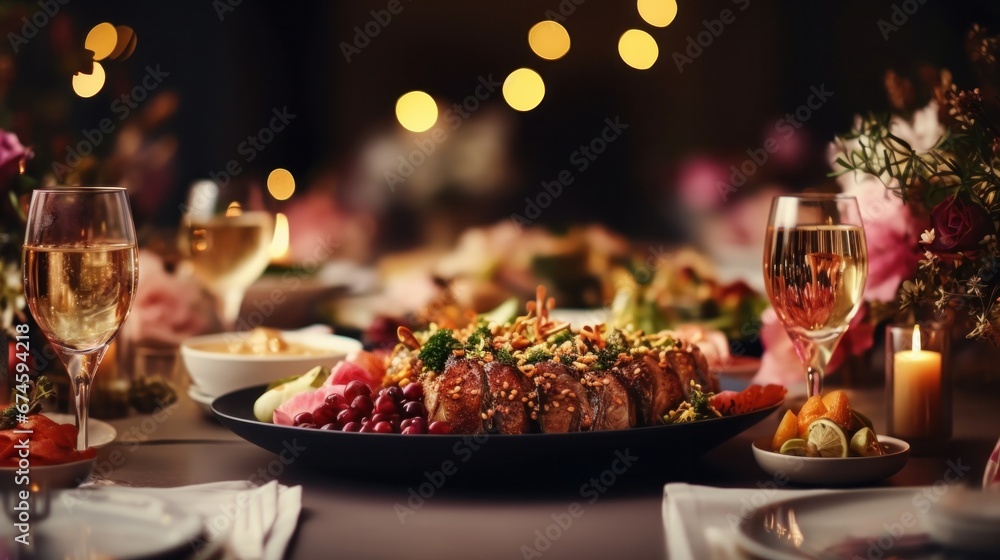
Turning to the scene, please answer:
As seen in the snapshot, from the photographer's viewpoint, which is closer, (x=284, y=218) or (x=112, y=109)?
(x=284, y=218)

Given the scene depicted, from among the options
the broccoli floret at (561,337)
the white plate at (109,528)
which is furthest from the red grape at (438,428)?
the white plate at (109,528)

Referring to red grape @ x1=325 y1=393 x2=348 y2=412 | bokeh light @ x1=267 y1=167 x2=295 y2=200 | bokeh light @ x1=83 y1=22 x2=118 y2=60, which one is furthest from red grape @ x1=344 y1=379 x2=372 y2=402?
bokeh light @ x1=267 y1=167 x2=295 y2=200

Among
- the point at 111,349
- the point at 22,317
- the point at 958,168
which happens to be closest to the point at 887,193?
the point at 958,168

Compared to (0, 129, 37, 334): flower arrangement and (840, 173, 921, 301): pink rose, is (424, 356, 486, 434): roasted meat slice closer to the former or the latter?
(840, 173, 921, 301): pink rose

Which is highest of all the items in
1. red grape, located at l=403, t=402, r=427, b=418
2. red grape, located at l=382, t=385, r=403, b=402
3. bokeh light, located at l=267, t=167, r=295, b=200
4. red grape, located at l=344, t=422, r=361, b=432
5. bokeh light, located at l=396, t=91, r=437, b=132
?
bokeh light, located at l=396, t=91, r=437, b=132

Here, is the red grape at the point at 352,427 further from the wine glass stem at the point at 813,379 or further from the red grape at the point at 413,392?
the wine glass stem at the point at 813,379

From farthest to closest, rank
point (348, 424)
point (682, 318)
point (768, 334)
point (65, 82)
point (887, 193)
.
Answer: point (682, 318) → point (65, 82) → point (768, 334) → point (887, 193) → point (348, 424)

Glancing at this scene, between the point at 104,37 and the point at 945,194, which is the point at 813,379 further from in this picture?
the point at 104,37

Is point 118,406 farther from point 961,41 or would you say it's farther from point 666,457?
point 961,41
